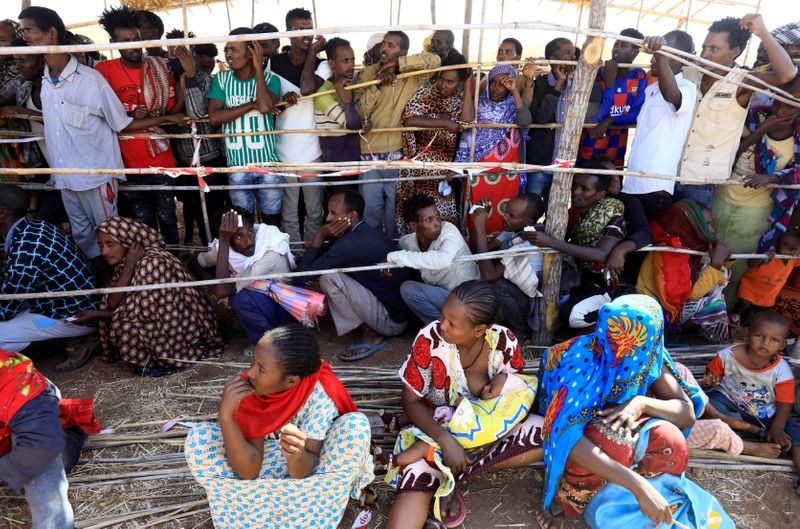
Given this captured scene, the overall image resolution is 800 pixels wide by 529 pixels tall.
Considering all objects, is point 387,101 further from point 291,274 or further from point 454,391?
point 454,391

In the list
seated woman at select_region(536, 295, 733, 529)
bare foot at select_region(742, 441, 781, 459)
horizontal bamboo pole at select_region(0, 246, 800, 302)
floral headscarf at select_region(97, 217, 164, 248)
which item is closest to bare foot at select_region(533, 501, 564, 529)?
seated woman at select_region(536, 295, 733, 529)

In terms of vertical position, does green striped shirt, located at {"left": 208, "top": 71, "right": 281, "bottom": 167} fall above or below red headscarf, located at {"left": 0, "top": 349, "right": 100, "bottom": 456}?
above

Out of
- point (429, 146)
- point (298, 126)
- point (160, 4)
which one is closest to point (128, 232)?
point (298, 126)

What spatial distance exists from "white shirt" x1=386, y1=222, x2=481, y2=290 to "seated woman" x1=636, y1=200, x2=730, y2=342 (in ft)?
3.86

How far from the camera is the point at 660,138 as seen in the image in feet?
12.3

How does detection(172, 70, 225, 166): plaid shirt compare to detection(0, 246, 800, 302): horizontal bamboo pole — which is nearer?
detection(0, 246, 800, 302): horizontal bamboo pole

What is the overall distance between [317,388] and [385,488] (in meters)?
0.69

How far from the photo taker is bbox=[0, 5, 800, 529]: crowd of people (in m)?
2.29

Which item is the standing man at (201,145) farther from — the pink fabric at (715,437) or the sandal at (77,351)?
the pink fabric at (715,437)

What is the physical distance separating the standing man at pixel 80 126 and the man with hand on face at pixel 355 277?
1.50m

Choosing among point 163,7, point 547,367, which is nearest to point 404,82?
point 547,367

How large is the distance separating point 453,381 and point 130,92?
120 inches

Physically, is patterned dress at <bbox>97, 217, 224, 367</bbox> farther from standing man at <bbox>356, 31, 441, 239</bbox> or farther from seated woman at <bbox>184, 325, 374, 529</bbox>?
standing man at <bbox>356, 31, 441, 239</bbox>

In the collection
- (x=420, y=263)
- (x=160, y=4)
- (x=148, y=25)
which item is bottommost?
(x=420, y=263)
